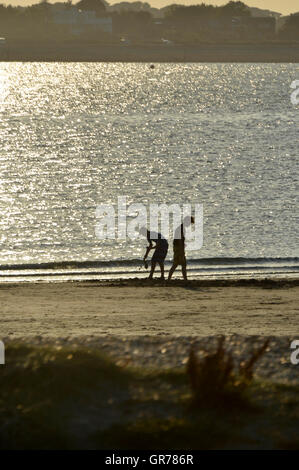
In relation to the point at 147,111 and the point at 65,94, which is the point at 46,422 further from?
the point at 65,94

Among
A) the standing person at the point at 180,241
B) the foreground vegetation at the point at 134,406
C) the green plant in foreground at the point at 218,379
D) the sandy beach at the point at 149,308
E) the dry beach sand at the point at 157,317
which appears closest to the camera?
the foreground vegetation at the point at 134,406

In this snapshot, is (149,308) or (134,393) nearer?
(134,393)

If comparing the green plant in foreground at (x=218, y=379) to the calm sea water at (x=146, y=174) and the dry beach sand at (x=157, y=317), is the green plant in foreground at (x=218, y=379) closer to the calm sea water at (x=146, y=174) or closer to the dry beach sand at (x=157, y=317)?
the dry beach sand at (x=157, y=317)

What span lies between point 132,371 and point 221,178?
47.1 m

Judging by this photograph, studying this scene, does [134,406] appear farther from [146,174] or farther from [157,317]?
[146,174]

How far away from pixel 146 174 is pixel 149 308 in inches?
1615

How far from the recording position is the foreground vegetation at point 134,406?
11.1 metres

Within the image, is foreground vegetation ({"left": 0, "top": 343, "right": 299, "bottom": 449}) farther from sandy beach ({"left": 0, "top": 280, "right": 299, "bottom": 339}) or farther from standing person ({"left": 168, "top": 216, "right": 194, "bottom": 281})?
standing person ({"left": 168, "top": 216, "right": 194, "bottom": 281})

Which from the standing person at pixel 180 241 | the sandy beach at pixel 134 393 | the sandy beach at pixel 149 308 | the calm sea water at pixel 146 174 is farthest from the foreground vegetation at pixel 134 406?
the calm sea water at pixel 146 174

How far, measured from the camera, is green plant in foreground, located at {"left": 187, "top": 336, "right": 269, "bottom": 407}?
11867 millimetres

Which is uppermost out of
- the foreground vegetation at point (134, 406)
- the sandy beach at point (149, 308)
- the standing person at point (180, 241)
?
the standing person at point (180, 241)

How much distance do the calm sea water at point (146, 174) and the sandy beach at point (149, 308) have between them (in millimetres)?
5289

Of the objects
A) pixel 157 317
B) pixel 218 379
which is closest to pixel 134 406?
pixel 218 379

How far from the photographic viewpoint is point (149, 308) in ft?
66.4
